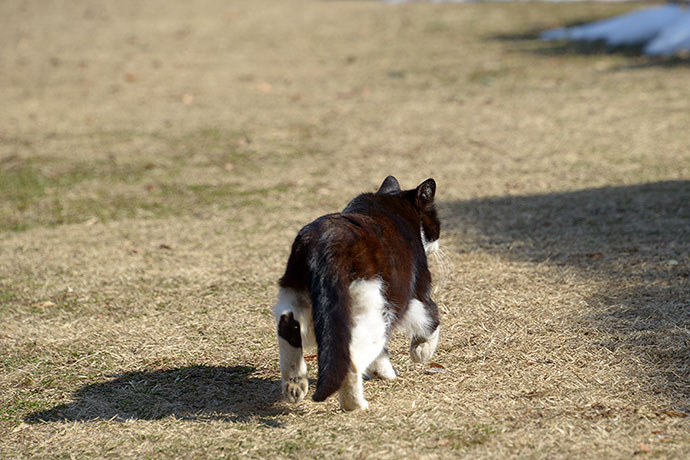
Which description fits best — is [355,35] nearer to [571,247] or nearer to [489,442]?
[571,247]

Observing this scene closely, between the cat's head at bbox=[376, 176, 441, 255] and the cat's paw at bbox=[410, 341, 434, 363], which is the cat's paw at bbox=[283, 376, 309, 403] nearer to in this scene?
the cat's paw at bbox=[410, 341, 434, 363]

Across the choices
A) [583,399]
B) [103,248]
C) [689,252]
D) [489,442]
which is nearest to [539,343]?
[583,399]

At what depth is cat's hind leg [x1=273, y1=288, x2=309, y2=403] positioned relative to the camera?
10.7ft

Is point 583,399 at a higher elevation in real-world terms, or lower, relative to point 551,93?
lower

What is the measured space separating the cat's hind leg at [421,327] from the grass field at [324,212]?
0.18m

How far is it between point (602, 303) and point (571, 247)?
3.56ft

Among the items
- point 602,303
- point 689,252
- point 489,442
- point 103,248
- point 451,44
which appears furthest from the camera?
point 451,44

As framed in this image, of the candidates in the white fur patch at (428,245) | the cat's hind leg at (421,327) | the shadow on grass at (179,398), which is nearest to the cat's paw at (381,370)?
the cat's hind leg at (421,327)

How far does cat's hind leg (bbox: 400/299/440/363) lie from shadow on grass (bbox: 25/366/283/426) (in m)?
0.69

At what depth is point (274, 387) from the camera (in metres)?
3.81

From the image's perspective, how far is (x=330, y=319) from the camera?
3.12 meters

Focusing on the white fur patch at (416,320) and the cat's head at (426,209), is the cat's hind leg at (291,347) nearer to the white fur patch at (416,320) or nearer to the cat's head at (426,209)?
the white fur patch at (416,320)

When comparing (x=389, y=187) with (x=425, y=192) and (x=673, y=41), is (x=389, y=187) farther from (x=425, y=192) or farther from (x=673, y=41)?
(x=673, y=41)

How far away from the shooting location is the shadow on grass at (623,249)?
13.1 ft
